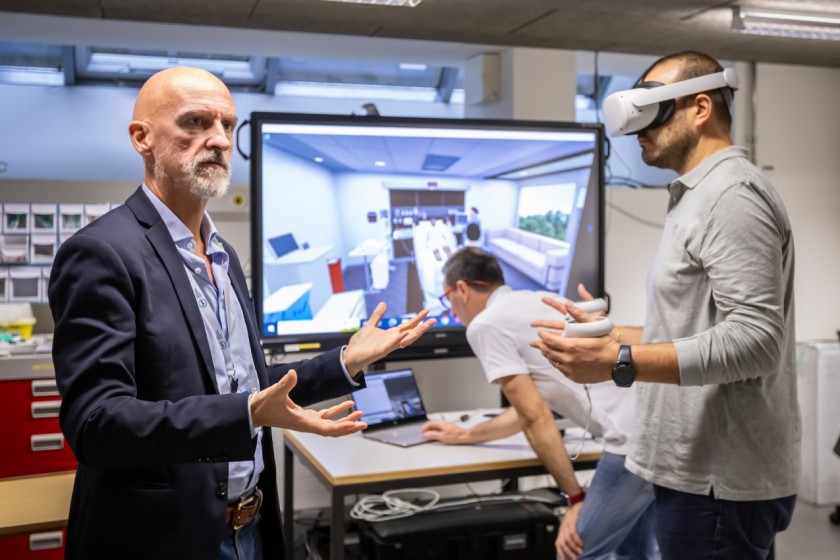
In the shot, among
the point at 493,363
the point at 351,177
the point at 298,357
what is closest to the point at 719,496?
the point at 493,363

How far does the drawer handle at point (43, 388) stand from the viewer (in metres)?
3.31

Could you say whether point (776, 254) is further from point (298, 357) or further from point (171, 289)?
point (298, 357)

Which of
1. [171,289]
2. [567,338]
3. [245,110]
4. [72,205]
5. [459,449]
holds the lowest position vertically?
[459,449]

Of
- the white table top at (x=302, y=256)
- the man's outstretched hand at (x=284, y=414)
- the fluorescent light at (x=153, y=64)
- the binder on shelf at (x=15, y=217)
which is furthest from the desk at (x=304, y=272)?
the man's outstretched hand at (x=284, y=414)

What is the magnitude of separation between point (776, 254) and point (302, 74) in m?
3.54

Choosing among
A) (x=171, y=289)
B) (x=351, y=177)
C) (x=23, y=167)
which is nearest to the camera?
(x=171, y=289)

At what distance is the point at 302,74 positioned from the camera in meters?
4.82

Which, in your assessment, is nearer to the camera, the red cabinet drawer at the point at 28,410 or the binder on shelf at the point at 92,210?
the red cabinet drawer at the point at 28,410

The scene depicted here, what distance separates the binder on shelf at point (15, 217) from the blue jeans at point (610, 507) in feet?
8.62

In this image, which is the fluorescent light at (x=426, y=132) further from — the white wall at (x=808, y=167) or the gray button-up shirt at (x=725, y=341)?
the gray button-up shirt at (x=725, y=341)

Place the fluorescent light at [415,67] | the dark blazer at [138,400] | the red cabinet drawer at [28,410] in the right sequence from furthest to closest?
1. the fluorescent light at [415,67]
2. the red cabinet drawer at [28,410]
3. the dark blazer at [138,400]

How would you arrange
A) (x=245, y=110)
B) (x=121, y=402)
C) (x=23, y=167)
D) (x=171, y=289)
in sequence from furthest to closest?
(x=245, y=110) → (x=23, y=167) → (x=171, y=289) → (x=121, y=402)

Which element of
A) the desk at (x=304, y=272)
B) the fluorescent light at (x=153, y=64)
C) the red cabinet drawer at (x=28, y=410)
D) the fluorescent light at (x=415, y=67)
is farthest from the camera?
the fluorescent light at (x=415, y=67)

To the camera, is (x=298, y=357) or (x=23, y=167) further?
(x=23, y=167)
